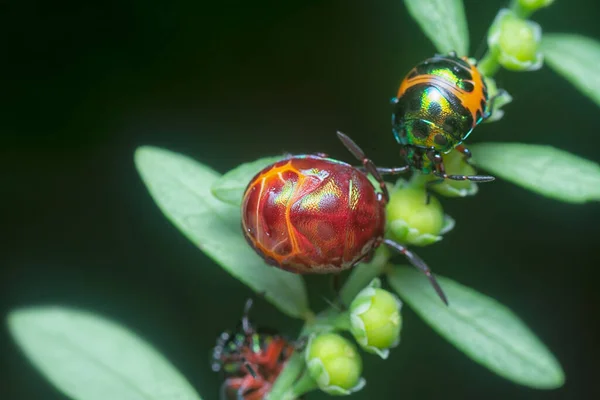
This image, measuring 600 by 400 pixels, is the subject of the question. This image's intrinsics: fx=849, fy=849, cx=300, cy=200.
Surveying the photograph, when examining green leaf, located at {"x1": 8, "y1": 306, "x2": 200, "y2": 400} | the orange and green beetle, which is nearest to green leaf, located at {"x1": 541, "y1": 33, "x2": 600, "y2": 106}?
the orange and green beetle

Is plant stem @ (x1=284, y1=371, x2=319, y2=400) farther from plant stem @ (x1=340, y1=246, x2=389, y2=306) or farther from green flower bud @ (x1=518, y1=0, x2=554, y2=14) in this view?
green flower bud @ (x1=518, y1=0, x2=554, y2=14)

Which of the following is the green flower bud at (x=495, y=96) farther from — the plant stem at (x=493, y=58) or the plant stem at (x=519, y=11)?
the plant stem at (x=519, y=11)

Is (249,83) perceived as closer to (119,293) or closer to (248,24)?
(248,24)

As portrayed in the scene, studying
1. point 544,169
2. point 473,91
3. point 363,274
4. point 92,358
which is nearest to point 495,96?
point 473,91

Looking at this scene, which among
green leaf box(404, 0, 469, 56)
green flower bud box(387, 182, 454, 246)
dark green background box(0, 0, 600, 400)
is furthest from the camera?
dark green background box(0, 0, 600, 400)

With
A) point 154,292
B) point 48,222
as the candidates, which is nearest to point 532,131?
point 154,292
